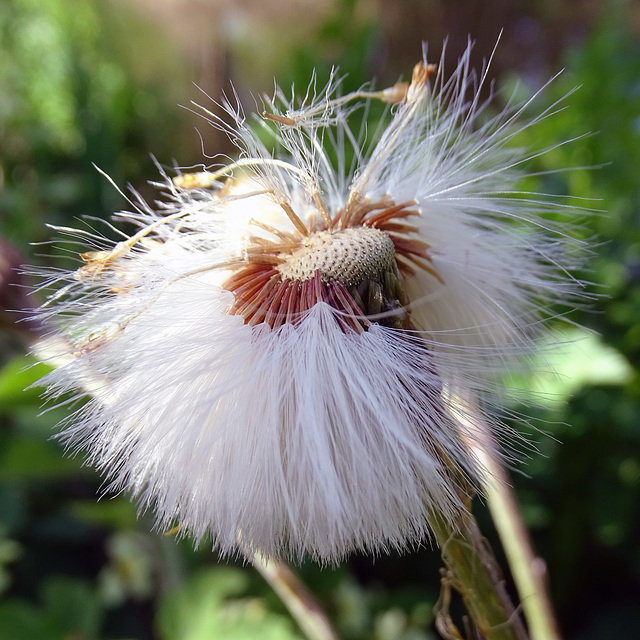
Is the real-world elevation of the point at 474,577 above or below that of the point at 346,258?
below

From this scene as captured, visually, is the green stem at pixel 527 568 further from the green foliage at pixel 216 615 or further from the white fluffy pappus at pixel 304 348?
the green foliage at pixel 216 615

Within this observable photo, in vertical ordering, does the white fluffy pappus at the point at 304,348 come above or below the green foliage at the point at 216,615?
above

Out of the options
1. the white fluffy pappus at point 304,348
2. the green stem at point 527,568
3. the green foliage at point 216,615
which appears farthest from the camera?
the green foliage at point 216,615

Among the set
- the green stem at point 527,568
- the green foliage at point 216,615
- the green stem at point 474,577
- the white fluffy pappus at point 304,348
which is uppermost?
the white fluffy pappus at point 304,348

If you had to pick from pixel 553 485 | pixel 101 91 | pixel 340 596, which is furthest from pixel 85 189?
pixel 553 485

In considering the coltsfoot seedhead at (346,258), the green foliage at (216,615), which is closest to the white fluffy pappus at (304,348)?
the coltsfoot seedhead at (346,258)

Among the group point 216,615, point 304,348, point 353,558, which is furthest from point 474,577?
point 353,558

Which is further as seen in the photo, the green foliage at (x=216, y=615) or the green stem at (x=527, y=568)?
the green foliage at (x=216, y=615)

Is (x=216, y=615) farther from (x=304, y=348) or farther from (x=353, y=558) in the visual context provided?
(x=304, y=348)

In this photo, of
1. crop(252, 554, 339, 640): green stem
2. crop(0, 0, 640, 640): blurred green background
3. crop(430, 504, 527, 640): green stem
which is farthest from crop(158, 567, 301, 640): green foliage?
crop(430, 504, 527, 640): green stem
